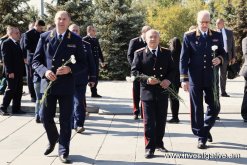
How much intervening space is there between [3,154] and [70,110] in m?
1.29

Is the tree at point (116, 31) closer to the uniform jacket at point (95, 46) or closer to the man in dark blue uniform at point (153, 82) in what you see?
the uniform jacket at point (95, 46)

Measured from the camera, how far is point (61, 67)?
599cm

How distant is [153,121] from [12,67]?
4454 mm

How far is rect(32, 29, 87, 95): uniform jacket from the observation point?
6105mm

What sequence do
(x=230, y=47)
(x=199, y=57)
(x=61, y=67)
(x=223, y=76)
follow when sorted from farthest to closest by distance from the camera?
(x=223, y=76)
(x=230, y=47)
(x=199, y=57)
(x=61, y=67)

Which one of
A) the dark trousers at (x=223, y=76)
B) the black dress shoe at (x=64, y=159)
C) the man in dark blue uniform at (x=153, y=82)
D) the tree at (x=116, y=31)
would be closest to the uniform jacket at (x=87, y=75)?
the man in dark blue uniform at (x=153, y=82)

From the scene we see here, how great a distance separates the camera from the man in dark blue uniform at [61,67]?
240 inches

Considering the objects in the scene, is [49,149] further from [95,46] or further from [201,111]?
[95,46]

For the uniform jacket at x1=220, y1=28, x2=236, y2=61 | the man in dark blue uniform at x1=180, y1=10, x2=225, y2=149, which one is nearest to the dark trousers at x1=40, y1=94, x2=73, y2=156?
the man in dark blue uniform at x1=180, y1=10, x2=225, y2=149

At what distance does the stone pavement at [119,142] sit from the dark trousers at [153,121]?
23cm

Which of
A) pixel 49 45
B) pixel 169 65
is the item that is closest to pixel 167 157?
pixel 169 65

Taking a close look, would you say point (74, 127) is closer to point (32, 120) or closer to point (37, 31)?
point (32, 120)

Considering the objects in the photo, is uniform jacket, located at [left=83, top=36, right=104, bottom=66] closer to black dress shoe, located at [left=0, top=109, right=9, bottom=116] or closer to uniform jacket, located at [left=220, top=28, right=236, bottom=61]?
black dress shoe, located at [left=0, top=109, right=9, bottom=116]

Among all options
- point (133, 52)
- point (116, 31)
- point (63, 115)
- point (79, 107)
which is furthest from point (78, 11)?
point (63, 115)
